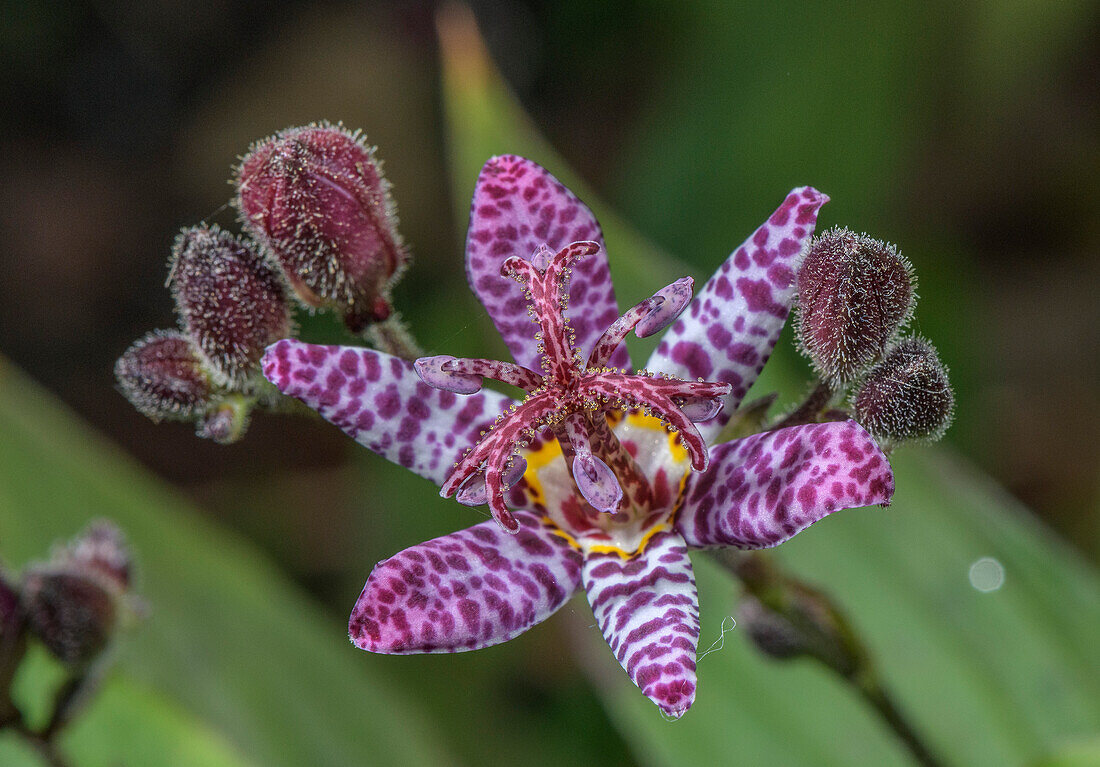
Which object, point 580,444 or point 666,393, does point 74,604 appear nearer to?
point 580,444

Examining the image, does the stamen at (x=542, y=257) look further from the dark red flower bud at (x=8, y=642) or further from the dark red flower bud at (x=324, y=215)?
the dark red flower bud at (x=8, y=642)

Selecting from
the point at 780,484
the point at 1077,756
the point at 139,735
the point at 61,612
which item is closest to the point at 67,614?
the point at 61,612

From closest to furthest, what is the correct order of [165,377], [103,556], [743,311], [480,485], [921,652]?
[480,485] < [743,311] < [165,377] < [103,556] < [921,652]

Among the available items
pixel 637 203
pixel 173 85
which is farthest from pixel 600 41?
pixel 173 85

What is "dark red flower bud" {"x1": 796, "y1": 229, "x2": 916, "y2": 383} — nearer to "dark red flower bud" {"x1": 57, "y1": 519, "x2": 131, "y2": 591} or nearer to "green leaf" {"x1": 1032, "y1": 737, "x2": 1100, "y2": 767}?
"green leaf" {"x1": 1032, "y1": 737, "x2": 1100, "y2": 767}

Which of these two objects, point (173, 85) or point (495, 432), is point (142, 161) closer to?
point (173, 85)
